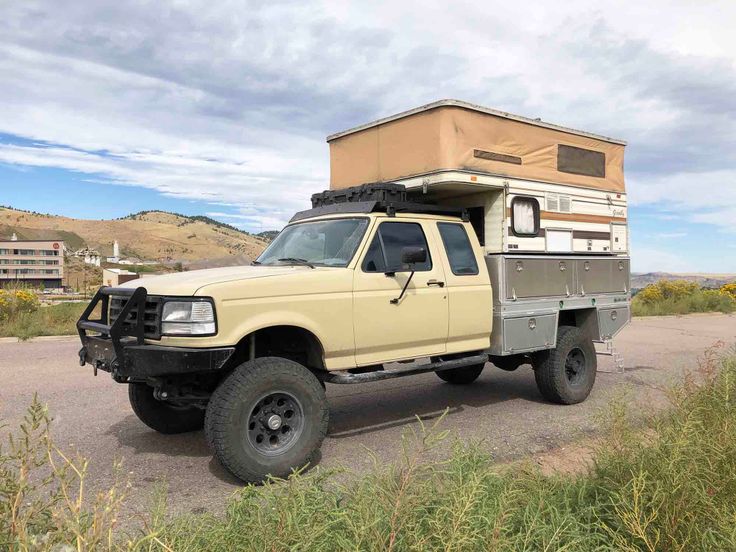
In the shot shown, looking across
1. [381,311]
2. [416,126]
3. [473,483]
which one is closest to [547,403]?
[381,311]

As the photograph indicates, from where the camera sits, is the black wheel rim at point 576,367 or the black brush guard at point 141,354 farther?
the black wheel rim at point 576,367

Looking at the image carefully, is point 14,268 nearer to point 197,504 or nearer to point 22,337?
point 22,337

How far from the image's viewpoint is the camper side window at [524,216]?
22.4 ft

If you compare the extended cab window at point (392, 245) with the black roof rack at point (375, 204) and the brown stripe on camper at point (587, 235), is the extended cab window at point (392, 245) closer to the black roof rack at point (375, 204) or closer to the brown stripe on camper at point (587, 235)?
the black roof rack at point (375, 204)

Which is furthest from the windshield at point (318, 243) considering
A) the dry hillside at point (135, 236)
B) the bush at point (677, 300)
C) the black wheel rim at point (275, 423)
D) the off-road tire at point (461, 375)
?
the dry hillside at point (135, 236)

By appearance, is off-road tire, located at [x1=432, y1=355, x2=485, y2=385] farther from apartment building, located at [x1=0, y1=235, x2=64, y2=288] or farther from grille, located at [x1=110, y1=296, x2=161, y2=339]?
apartment building, located at [x1=0, y1=235, x2=64, y2=288]

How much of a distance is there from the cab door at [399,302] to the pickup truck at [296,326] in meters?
0.01

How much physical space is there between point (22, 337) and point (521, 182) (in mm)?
11061

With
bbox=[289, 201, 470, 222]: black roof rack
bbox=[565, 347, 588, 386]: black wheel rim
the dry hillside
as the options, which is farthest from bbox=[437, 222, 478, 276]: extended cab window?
the dry hillside

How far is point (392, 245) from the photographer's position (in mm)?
5824

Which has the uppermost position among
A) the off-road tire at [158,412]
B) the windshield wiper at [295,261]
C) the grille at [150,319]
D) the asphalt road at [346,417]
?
the windshield wiper at [295,261]

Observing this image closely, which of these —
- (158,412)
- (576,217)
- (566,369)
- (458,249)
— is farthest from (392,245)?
(566,369)

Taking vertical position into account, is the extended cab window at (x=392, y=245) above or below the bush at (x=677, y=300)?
above

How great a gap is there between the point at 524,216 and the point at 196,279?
13.0 feet
